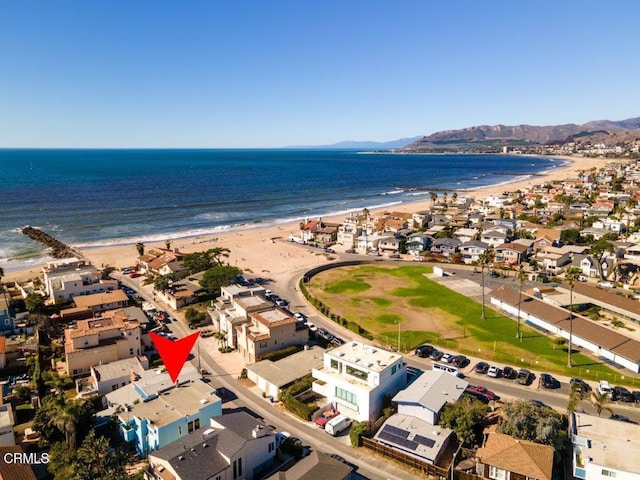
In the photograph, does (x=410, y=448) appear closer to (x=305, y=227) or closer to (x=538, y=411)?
(x=538, y=411)

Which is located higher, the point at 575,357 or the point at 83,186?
the point at 83,186

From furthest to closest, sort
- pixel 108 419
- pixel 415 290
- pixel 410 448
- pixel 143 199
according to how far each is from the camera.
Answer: pixel 143 199 → pixel 415 290 → pixel 108 419 → pixel 410 448

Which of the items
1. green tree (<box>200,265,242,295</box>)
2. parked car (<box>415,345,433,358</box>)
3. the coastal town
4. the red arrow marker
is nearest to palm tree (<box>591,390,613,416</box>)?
the coastal town

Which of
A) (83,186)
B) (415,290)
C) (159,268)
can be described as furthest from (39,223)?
(415,290)

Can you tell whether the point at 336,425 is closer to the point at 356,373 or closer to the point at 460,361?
the point at 356,373

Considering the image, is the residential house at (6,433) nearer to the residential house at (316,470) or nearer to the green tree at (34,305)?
the residential house at (316,470)

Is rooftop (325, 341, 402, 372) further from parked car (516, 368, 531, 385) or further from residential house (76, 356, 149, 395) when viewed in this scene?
residential house (76, 356, 149, 395)

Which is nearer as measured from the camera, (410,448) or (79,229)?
(410,448)
